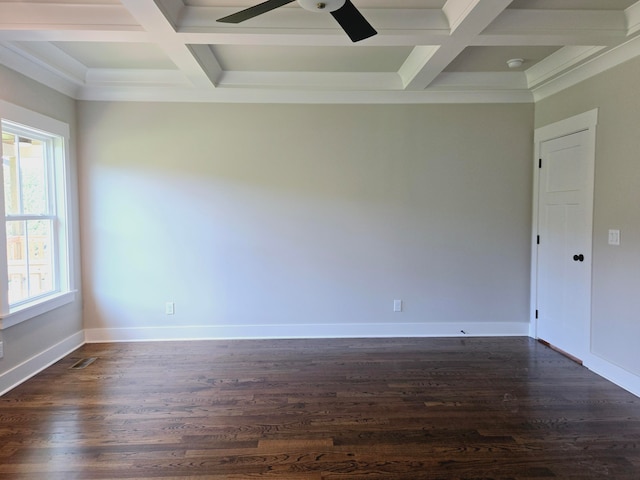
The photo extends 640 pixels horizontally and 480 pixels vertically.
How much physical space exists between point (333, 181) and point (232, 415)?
7.70 ft

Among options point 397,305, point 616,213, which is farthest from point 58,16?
point 616,213

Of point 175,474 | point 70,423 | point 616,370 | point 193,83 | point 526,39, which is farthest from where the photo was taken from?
point 193,83

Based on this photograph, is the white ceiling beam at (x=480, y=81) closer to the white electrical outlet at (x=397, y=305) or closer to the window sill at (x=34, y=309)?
the white electrical outlet at (x=397, y=305)

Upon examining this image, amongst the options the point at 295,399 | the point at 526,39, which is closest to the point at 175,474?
the point at 295,399

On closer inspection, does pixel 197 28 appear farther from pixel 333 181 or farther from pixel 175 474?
pixel 175 474

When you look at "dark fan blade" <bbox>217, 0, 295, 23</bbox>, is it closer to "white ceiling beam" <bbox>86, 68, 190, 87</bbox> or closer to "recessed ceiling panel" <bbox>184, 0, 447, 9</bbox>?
"recessed ceiling panel" <bbox>184, 0, 447, 9</bbox>

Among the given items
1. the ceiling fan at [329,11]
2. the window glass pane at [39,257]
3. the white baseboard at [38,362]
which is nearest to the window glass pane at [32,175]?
the window glass pane at [39,257]

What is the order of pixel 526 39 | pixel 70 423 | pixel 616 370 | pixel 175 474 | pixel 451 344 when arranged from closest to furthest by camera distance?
1. pixel 175 474
2. pixel 70 423
3. pixel 526 39
4. pixel 616 370
5. pixel 451 344

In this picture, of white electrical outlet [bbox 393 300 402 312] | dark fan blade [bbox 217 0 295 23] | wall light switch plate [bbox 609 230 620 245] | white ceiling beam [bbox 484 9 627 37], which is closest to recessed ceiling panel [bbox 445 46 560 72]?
white ceiling beam [bbox 484 9 627 37]

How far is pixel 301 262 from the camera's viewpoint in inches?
151

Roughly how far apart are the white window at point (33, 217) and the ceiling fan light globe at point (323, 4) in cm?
241

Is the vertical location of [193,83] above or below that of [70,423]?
above

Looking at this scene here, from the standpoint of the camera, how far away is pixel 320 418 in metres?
2.38

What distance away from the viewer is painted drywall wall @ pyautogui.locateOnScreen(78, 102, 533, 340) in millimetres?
3703
